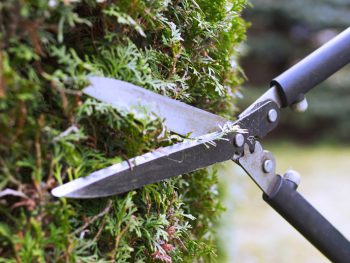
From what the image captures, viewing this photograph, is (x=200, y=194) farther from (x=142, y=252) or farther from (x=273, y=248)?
(x=273, y=248)

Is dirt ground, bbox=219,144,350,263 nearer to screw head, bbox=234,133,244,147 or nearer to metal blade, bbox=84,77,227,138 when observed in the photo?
screw head, bbox=234,133,244,147

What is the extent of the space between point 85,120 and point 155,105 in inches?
5.1

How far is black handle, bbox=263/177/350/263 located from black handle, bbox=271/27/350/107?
0.70ft

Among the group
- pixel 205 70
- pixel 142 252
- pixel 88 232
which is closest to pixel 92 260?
pixel 88 232

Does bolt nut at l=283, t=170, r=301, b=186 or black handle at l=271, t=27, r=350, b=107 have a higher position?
black handle at l=271, t=27, r=350, b=107

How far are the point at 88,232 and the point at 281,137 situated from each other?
10089 millimetres

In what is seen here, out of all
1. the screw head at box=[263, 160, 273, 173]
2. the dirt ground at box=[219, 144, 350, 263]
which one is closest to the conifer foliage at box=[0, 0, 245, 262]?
the screw head at box=[263, 160, 273, 173]

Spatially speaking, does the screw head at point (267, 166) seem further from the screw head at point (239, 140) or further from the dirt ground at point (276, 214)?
the dirt ground at point (276, 214)

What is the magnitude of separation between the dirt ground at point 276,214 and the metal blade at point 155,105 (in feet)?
4.39

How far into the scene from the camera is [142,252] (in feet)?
3.40

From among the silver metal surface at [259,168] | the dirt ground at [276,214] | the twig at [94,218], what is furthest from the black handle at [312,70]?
the dirt ground at [276,214]

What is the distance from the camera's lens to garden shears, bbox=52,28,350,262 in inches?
34.5

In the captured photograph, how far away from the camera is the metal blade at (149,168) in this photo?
2.78 feet

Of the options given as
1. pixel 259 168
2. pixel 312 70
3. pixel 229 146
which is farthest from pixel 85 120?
pixel 312 70
